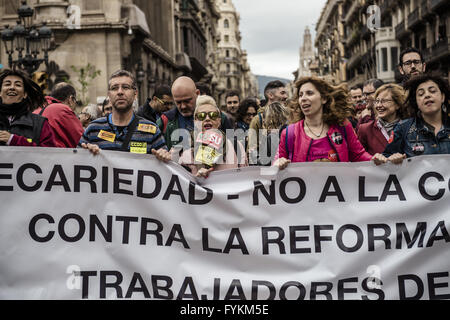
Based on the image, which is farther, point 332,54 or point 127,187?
point 332,54

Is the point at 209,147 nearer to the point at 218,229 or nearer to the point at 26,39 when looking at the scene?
the point at 218,229

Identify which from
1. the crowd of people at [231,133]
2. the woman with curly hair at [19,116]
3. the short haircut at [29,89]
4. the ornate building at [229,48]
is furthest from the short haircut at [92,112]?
the ornate building at [229,48]

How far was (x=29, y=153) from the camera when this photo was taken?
525 centimetres

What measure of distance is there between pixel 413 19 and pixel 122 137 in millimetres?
40119

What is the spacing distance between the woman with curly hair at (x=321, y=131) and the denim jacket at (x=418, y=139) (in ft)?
0.88

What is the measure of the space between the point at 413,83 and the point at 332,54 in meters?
87.2

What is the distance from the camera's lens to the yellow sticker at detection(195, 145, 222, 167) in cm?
558

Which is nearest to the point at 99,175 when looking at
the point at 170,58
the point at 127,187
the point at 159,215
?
the point at 127,187

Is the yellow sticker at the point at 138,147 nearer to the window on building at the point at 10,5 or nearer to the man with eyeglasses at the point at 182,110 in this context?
the man with eyeglasses at the point at 182,110

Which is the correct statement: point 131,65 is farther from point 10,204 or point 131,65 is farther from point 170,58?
point 10,204

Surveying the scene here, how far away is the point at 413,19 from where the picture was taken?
42.8 metres

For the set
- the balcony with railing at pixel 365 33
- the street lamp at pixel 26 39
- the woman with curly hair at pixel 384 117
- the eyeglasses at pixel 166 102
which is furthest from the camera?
the balcony with railing at pixel 365 33

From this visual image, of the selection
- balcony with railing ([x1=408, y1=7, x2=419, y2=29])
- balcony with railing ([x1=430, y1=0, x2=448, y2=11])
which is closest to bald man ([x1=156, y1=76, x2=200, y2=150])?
balcony with railing ([x1=430, y1=0, x2=448, y2=11])

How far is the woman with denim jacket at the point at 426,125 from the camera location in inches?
211
